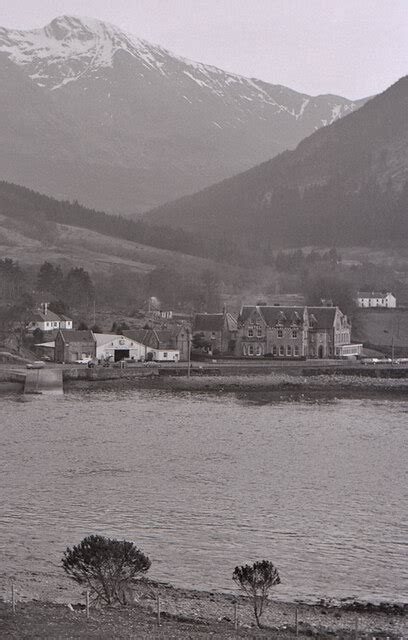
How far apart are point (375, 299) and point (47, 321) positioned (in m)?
41.4

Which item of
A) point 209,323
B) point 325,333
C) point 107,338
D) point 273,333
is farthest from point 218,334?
point 107,338

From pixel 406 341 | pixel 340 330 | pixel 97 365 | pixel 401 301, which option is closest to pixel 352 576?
pixel 97 365

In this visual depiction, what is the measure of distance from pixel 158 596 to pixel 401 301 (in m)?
108

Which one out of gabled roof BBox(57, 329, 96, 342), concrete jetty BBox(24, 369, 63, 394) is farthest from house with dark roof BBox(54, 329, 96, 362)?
concrete jetty BBox(24, 369, 63, 394)

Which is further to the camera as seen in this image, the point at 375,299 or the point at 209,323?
the point at 375,299

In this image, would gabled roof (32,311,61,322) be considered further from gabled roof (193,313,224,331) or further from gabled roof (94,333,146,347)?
gabled roof (193,313,224,331)

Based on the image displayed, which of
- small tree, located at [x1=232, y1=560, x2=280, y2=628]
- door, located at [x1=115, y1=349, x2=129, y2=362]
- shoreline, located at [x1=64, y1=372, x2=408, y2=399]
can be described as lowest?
small tree, located at [x1=232, y1=560, x2=280, y2=628]

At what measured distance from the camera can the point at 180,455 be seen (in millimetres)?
45844

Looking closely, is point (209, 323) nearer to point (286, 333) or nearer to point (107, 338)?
point (286, 333)

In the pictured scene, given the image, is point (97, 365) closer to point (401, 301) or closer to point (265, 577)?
A: point (265, 577)

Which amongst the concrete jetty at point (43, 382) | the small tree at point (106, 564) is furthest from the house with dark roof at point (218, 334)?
the small tree at point (106, 564)

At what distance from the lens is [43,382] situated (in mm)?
70125

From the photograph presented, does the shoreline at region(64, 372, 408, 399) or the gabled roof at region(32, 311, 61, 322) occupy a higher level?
the gabled roof at region(32, 311, 61, 322)

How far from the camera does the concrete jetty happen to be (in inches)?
2724
